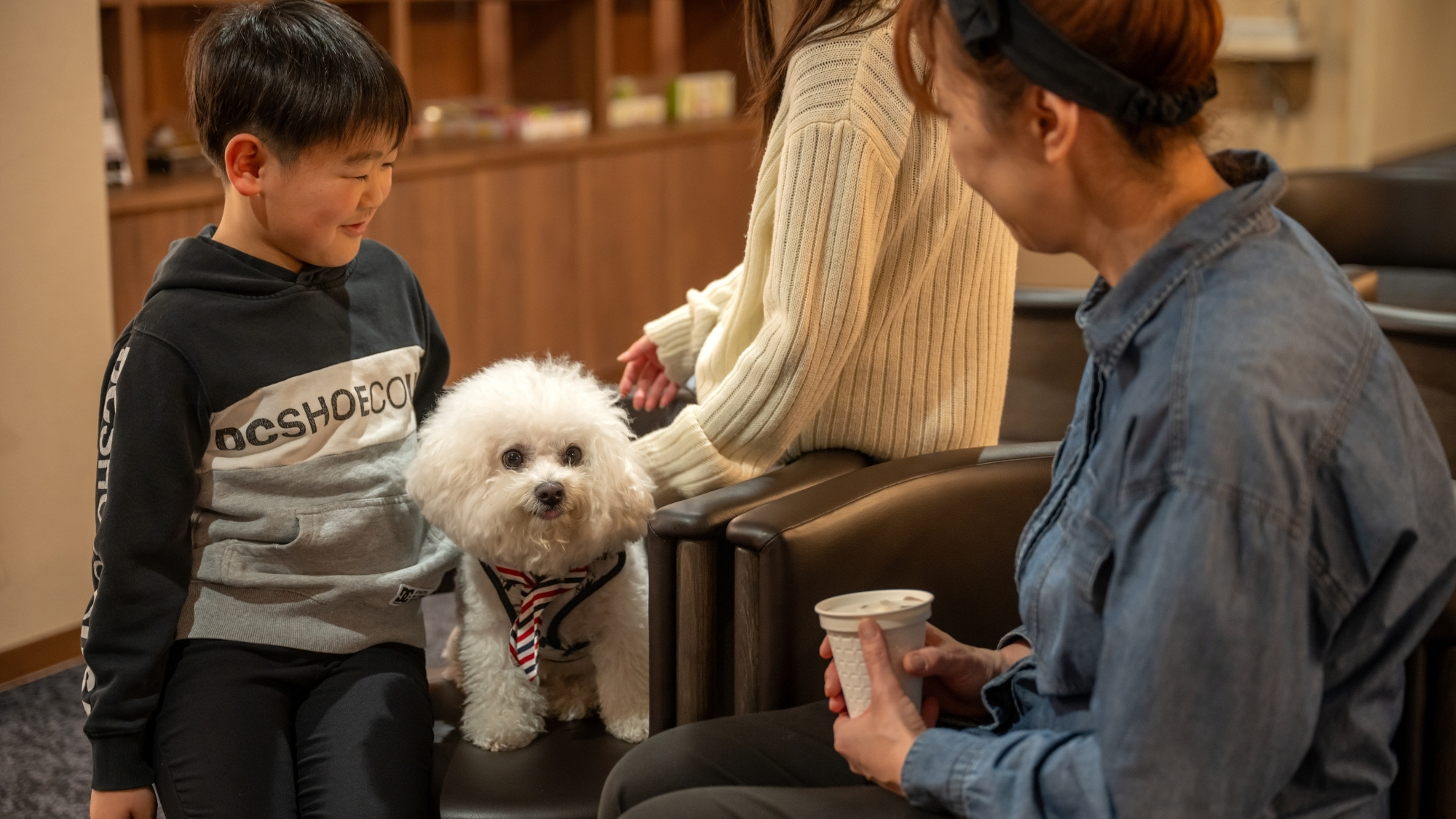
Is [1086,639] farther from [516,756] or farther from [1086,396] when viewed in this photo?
[516,756]

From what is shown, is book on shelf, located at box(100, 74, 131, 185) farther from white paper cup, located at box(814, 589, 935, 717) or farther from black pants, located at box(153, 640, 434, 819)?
white paper cup, located at box(814, 589, 935, 717)

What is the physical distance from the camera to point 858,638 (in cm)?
108

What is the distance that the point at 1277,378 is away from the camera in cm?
81

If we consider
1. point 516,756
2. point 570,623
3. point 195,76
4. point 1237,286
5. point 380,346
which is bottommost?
point 516,756

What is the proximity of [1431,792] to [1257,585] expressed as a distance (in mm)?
393

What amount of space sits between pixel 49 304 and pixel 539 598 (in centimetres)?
136

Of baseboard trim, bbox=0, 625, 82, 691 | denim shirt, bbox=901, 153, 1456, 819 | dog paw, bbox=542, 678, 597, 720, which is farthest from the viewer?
baseboard trim, bbox=0, 625, 82, 691

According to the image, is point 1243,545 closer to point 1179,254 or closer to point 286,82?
point 1179,254

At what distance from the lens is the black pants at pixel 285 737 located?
137cm

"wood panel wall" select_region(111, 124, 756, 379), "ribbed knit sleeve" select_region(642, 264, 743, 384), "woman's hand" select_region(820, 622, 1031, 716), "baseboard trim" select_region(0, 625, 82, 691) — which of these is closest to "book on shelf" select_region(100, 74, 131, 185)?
"wood panel wall" select_region(111, 124, 756, 379)

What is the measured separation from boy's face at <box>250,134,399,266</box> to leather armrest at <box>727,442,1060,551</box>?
582 mm

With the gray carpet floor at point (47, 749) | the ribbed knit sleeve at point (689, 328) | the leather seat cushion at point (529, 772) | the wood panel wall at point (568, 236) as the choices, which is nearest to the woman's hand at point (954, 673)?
the leather seat cushion at point (529, 772)

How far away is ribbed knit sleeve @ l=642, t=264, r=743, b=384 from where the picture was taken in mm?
1864

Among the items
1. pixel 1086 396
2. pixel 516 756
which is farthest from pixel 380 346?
pixel 1086 396
